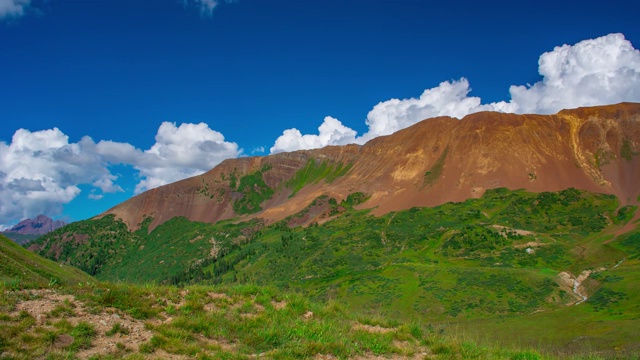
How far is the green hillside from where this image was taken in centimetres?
6172

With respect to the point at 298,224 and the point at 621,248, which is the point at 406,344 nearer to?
the point at 621,248

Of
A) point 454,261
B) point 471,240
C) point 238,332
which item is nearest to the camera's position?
point 238,332

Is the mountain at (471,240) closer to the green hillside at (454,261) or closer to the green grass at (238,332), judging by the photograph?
the green hillside at (454,261)

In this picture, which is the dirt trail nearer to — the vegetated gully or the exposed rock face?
the vegetated gully

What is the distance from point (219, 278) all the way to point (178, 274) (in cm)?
2794

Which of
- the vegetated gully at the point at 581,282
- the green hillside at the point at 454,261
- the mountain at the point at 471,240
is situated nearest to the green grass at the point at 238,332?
the green hillside at the point at 454,261

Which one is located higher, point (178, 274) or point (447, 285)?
point (178, 274)

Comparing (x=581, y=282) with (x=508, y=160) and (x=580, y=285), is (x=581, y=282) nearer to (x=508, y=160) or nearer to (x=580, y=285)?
(x=580, y=285)

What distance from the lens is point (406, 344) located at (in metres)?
10.6

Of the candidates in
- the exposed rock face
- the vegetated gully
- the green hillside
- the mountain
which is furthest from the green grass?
the exposed rock face

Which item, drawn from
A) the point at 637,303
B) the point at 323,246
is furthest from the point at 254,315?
the point at 323,246

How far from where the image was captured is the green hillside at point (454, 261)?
61.7 m

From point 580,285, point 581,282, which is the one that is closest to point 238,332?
point 580,285

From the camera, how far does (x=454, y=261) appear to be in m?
107
